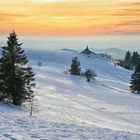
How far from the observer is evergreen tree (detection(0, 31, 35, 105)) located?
28.6 metres

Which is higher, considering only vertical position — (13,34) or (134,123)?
(13,34)

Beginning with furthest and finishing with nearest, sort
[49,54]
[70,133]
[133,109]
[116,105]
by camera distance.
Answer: [49,54], [116,105], [133,109], [70,133]

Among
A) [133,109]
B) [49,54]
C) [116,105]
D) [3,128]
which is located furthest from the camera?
[49,54]

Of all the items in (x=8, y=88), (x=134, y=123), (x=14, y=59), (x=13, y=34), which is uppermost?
(x=13, y=34)

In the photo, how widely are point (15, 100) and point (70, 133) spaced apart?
11.4 metres

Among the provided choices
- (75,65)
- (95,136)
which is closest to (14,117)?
(95,136)

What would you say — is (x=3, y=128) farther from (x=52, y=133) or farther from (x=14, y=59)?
(x=14, y=59)

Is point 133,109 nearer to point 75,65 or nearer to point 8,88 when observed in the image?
point 8,88

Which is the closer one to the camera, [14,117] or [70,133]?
[70,133]

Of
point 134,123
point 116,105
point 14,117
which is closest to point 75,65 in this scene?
point 116,105

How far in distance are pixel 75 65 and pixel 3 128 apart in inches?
2628

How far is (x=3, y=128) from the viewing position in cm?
1766

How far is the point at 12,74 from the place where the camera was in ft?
94.5

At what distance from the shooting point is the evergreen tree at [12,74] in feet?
93.9
